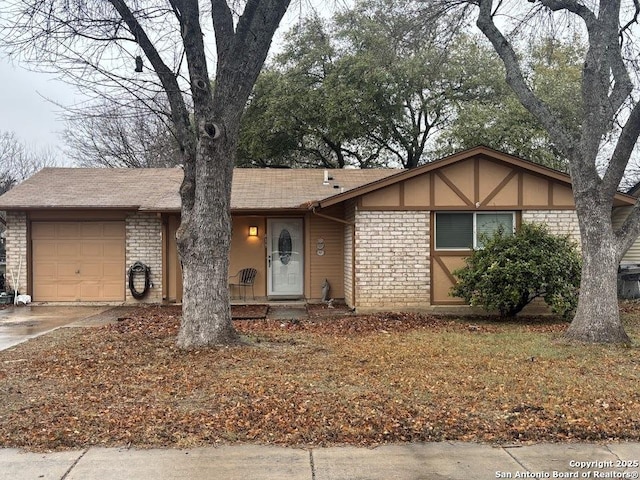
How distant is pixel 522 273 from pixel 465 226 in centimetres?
194

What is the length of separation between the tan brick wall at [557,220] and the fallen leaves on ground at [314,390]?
3456mm

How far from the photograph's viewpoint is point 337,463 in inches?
144

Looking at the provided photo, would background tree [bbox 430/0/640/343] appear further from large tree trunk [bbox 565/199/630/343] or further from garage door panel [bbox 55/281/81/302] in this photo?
garage door panel [bbox 55/281/81/302]

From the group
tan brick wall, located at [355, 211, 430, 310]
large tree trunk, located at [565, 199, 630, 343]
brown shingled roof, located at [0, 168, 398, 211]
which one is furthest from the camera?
brown shingled roof, located at [0, 168, 398, 211]

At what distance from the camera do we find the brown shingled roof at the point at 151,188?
12.5 m

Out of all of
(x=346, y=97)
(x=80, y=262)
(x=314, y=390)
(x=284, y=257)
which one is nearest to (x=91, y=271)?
(x=80, y=262)

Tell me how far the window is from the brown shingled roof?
124 inches

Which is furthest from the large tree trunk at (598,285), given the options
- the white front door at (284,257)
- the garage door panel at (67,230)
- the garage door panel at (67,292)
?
the garage door panel at (67,230)

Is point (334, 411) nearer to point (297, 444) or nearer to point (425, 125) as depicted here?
point (297, 444)

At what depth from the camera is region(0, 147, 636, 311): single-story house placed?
11.1m

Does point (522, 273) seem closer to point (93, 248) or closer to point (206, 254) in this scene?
point (206, 254)

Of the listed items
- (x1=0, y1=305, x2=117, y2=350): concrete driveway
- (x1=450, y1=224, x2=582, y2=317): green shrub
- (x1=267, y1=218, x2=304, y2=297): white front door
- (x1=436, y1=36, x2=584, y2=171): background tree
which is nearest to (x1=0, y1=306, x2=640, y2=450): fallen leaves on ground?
(x1=0, y1=305, x2=117, y2=350): concrete driveway

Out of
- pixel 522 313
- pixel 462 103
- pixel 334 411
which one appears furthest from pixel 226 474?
pixel 462 103

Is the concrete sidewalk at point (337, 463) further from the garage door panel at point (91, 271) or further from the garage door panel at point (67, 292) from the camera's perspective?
the garage door panel at point (67, 292)
